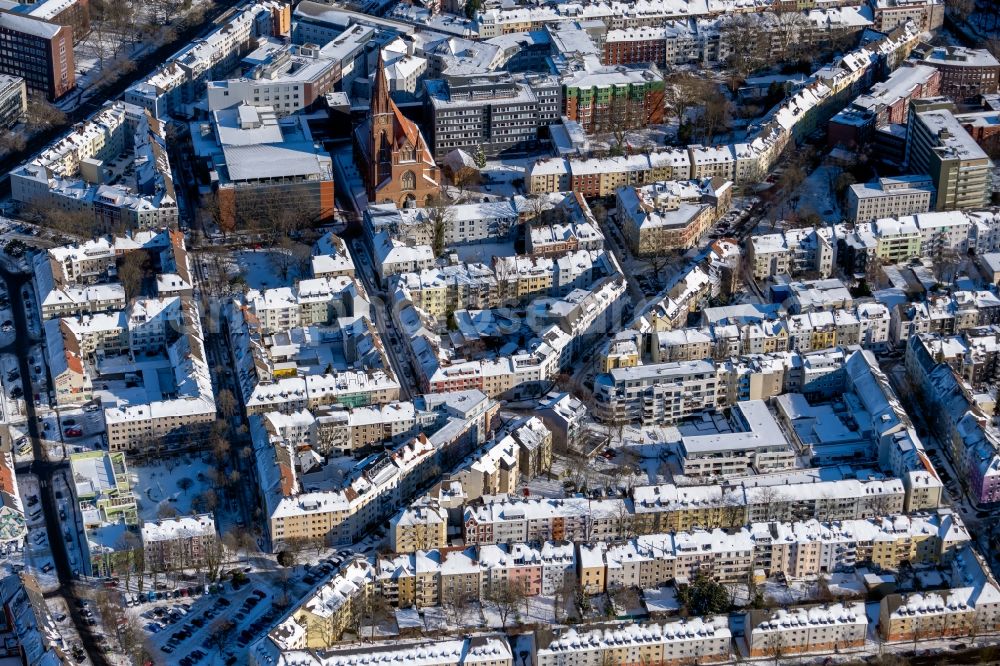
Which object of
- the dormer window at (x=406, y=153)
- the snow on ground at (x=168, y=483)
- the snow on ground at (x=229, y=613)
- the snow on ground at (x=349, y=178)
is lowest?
the snow on ground at (x=229, y=613)

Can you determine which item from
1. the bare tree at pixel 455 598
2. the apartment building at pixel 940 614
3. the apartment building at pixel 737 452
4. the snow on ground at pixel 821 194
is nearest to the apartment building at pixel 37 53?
the snow on ground at pixel 821 194

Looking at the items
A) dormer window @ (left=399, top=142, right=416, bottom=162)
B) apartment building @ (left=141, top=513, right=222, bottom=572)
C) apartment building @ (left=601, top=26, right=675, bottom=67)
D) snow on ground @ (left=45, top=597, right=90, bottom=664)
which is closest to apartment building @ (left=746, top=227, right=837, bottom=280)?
dormer window @ (left=399, top=142, right=416, bottom=162)

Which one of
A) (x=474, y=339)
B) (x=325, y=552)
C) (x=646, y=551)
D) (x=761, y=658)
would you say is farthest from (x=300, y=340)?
(x=761, y=658)

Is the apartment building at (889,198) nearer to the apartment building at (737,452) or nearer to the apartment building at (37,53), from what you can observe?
the apartment building at (737,452)

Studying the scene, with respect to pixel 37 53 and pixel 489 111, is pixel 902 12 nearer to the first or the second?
pixel 489 111

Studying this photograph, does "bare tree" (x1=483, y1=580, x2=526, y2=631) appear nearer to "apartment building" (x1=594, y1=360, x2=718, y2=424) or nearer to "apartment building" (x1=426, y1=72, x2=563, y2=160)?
"apartment building" (x1=594, y1=360, x2=718, y2=424)

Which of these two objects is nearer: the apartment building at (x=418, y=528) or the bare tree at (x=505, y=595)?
the bare tree at (x=505, y=595)

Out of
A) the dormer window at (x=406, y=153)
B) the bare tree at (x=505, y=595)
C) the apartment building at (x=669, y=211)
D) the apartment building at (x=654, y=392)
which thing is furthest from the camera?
the dormer window at (x=406, y=153)
